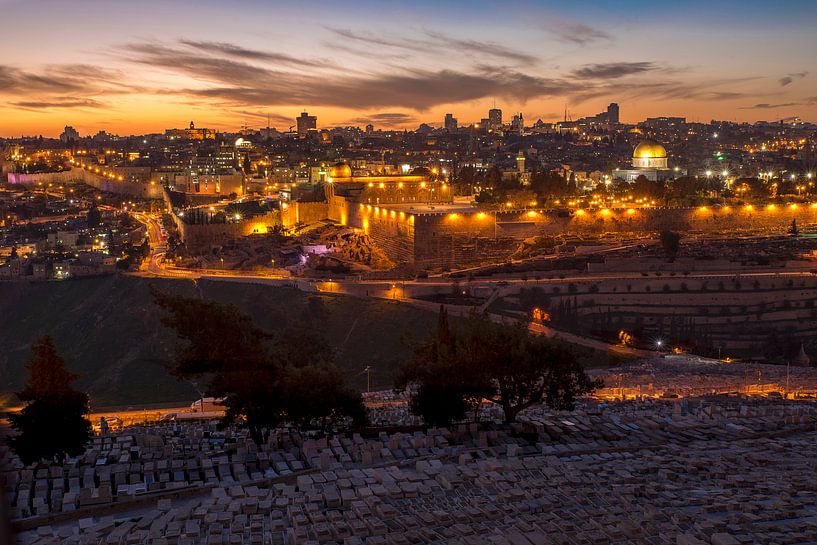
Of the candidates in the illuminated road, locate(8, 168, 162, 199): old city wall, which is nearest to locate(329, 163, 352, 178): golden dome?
the illuminated road

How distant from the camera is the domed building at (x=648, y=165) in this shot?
108 feet

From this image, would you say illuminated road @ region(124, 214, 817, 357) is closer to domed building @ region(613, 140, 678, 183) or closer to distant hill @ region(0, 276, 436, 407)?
distant hill @ region(0, 276, 436, 407)

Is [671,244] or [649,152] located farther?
[649,152]

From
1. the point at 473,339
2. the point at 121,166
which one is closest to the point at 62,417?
the point at 473,339

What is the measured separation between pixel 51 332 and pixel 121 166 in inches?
971

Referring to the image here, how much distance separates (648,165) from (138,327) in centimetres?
2192

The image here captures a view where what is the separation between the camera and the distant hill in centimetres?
1507

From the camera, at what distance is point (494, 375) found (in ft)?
30.6

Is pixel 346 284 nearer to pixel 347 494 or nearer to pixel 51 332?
pixel 51 332

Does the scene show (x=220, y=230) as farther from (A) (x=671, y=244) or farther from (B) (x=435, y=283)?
(A) (x=671, y=244)

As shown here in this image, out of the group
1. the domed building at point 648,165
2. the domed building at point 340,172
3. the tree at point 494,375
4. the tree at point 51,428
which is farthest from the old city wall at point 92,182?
the tree at point 494,375

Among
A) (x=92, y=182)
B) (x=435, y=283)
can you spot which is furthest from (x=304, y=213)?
(x=92, y=182)

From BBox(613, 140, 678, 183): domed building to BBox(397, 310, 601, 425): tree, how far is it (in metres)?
24.2

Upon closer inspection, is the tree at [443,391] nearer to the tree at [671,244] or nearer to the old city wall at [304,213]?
the tree at [671,244]
